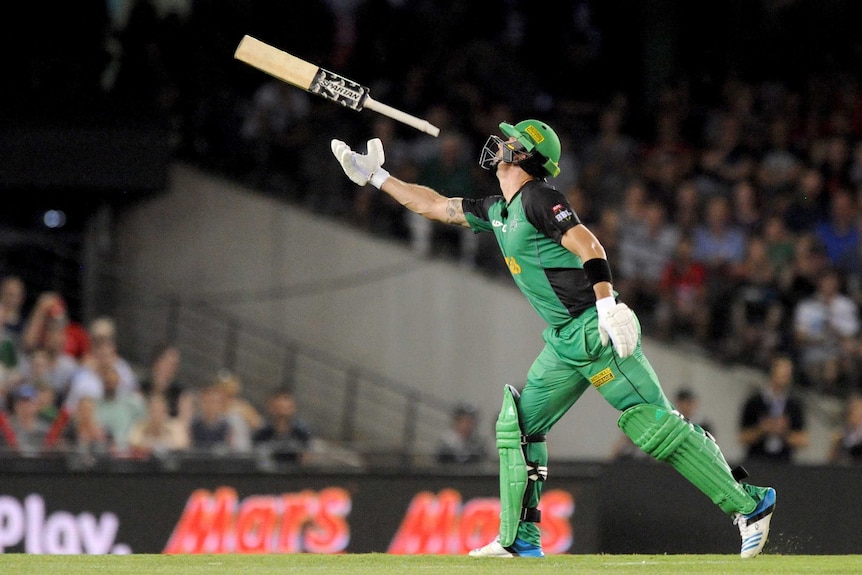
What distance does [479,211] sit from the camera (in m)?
8.18

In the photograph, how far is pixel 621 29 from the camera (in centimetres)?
1981

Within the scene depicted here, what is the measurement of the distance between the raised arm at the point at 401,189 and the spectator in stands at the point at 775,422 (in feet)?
18.6

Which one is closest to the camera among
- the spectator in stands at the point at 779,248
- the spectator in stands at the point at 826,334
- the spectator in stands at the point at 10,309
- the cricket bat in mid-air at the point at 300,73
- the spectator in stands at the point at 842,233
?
the cricket bat in mid-air at the point at 300,73

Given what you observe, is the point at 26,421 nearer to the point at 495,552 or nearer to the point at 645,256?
the point at 645,256

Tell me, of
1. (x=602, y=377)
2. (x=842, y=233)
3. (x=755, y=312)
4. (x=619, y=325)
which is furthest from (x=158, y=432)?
(x=842, y=233)

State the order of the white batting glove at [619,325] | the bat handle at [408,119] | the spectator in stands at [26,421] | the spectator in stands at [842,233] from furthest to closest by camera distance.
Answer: the spectator in stands at [842,233], the spectator in stands at [26,421], the bat handle at [408,119], the white batting glove at [619,325]

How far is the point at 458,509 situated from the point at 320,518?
105cm

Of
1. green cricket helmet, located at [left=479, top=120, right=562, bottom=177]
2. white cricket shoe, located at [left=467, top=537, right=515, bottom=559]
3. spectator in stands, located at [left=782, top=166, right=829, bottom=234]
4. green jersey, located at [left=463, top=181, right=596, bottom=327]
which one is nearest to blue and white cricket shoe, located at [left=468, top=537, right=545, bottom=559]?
white cricket shoe, located at [left=467, top=537, right=515, bottom=559]

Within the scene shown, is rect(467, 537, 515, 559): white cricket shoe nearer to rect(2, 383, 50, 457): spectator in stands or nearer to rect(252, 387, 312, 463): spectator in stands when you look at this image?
rect(252, 387, 312, 463): spectator in stands

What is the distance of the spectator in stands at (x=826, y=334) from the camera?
47.6ft

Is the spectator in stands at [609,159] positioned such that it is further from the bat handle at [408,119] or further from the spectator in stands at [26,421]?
the bat handle at [408,119]

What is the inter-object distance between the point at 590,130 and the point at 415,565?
37.0ft

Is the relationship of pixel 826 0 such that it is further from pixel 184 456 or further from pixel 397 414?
pixel 184 456

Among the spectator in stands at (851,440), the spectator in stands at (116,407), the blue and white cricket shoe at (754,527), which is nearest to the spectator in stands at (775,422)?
the spectator in stands at (851,440)
